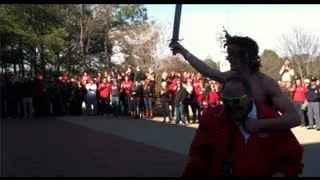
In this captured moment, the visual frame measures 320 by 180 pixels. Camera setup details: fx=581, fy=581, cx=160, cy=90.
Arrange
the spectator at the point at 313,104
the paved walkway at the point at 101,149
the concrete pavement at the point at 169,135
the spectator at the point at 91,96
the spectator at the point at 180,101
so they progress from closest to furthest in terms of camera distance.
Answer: the paved walkway at the point at 101,149, the concrete pavement at the point at 169,135, the spectator at the point at 313,104, the spectator at the point at 180,101, the spectator at the point at 91,96

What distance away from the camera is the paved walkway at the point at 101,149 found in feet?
30.8

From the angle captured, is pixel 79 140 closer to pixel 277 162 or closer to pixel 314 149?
pixel 314 149

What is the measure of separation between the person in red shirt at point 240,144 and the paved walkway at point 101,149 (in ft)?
16.6

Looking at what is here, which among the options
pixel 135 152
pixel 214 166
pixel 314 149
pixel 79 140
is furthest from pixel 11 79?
pixel 214 166

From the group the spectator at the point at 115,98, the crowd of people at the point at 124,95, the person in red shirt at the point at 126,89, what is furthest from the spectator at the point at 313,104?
the spectator at the point at 115,98

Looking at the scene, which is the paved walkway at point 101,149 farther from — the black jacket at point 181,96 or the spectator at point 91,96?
the spectator at point 91,96

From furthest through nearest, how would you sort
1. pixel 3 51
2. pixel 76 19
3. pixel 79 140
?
pixel 76 19
pixel 3 51
pixel 79 140

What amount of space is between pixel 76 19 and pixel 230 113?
46774 millimetres

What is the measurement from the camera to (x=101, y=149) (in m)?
12.4

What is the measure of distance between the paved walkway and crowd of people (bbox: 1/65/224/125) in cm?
222

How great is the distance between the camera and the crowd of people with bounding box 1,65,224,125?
21047 millimetres

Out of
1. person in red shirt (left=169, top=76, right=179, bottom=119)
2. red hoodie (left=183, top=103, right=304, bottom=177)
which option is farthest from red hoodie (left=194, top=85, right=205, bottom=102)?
red hoodie (left=183, top=103, right=304, bottom=177)

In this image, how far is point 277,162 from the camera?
373 centimetres

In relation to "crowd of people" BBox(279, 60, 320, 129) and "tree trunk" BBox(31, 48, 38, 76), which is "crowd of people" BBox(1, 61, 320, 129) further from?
"tree trunk" BBox(31, 48, 38, 76)
